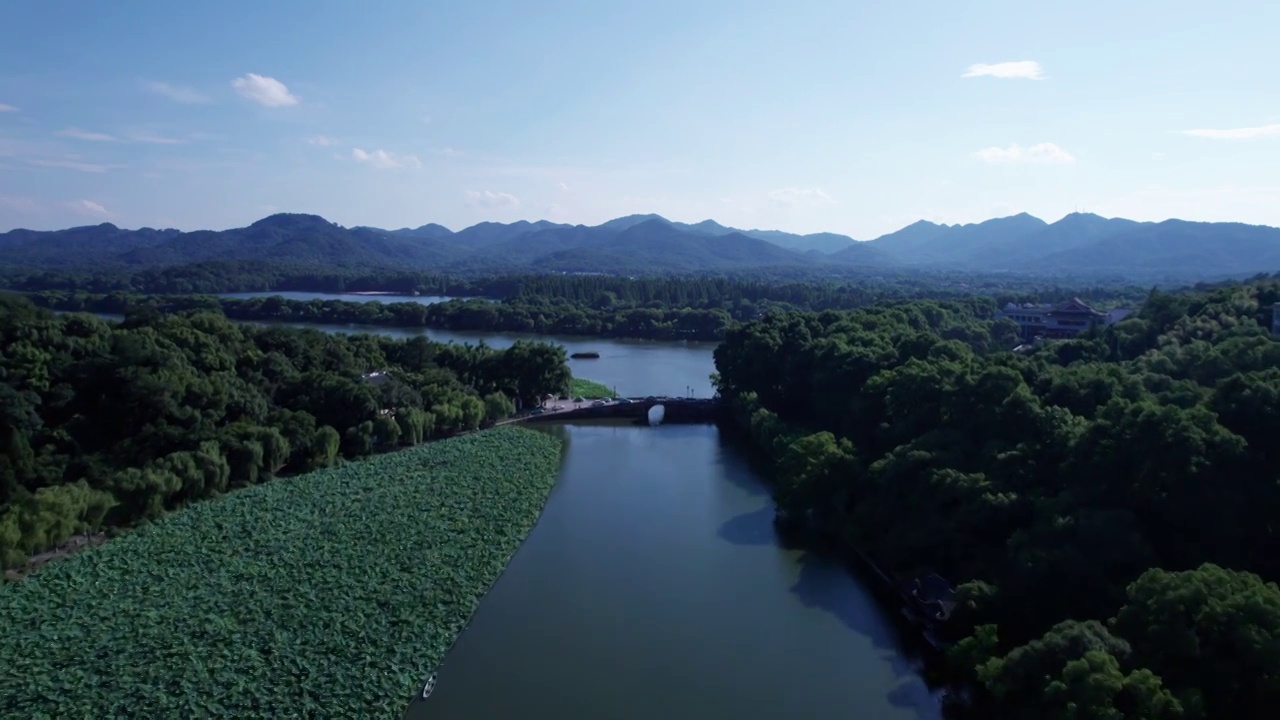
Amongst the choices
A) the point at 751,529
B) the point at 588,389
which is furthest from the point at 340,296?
the point at 751,529

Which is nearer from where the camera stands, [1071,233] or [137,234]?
[137,234]

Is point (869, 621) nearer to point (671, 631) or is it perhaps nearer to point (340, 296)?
point (671, 631)

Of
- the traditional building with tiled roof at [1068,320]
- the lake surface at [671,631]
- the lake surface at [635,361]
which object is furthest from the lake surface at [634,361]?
the lake surface at [671,631]

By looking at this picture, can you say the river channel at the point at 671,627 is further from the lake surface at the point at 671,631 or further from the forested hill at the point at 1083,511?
the forested hill at the point at 1083,511

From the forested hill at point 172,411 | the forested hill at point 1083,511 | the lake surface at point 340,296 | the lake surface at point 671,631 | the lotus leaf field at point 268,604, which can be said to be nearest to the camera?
the forested hill at point 1083,511

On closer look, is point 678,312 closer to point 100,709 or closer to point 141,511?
point 141,511

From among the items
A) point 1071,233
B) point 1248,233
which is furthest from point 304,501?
point 1071,233

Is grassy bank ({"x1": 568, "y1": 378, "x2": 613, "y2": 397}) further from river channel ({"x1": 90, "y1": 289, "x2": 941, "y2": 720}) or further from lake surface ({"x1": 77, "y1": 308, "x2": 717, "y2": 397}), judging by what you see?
river channel ({"x1": 90, "y1": 289, "x2": 941, "y2": 720})
